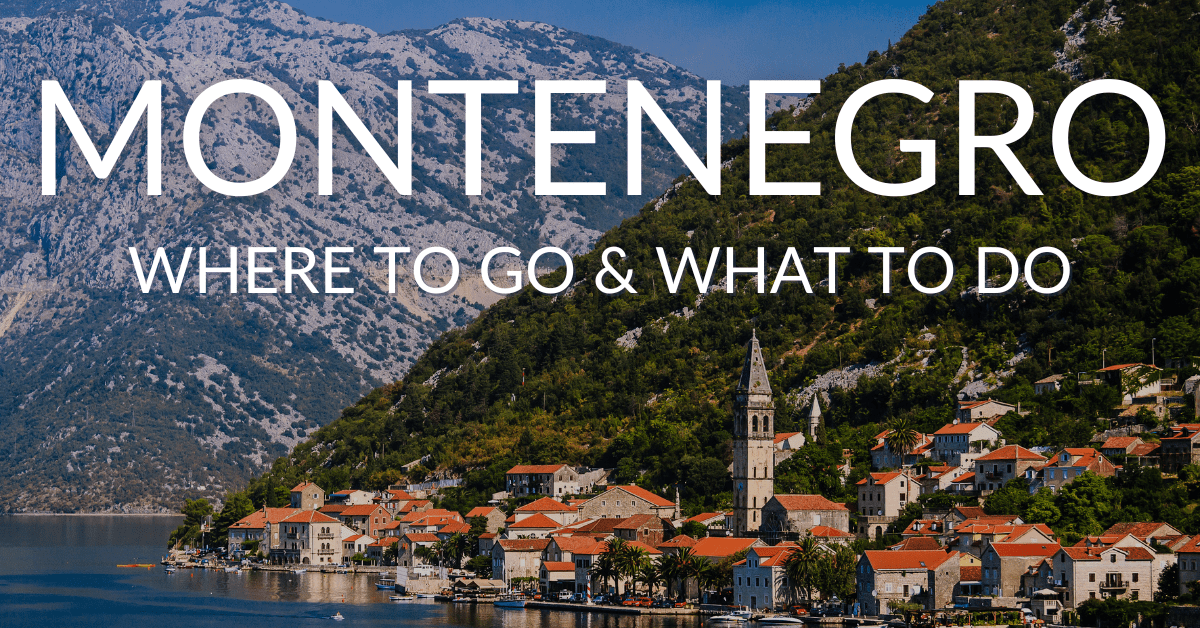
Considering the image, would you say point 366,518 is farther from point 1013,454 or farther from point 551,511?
point 1013,454

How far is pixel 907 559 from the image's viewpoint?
94812 millimetres

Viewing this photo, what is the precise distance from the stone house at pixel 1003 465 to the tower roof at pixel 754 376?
1567cm

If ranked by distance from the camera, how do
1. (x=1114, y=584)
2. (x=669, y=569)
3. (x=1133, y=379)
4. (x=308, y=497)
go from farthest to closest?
1. (x=308, y=497)
2. (x=1133, y=379)
3. (x=669, y=569)
4. (x=1114, y=584)

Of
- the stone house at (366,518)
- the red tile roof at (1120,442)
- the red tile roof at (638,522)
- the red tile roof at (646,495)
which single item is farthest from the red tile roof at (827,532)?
the stone house at (366,518)

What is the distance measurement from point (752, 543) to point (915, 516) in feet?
36.8

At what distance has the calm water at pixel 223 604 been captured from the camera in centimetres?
10225

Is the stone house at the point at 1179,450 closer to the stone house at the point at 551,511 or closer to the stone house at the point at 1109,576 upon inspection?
the stone house at the point at 1109,576

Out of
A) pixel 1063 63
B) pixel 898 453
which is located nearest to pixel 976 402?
pixel 898 453

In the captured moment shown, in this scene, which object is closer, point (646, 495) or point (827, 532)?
point (827, 532)

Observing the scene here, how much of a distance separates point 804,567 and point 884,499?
18171 millimetres

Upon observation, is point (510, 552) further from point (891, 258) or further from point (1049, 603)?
point (891, 258)

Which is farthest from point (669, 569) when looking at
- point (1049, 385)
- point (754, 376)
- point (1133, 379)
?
point (1049, 385)

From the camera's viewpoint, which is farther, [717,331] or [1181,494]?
[717,331]

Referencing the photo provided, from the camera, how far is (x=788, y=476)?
12338 cm
